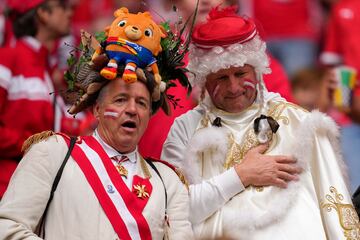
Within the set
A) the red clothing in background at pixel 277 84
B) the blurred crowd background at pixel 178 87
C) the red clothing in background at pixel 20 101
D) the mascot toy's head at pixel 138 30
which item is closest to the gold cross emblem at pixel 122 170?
the mascot toy's head at pixel 138 30

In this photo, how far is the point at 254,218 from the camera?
535 centimetres

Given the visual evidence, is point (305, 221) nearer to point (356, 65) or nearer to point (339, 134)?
point (339, 134)

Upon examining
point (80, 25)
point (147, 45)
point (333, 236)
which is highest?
point (147, 45)

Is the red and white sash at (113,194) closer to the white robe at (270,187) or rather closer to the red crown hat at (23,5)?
the white robe at (270,187)

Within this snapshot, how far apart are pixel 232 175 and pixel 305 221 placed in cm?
44

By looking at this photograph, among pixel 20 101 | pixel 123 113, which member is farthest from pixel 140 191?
pixel 20 101

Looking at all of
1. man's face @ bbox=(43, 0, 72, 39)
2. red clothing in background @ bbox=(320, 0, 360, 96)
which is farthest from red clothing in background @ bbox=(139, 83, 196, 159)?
red clothing in background @ bbox=(320, 0, 360, 96)

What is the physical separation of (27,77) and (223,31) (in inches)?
76.3

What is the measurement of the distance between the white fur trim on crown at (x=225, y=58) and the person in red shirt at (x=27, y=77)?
154 centimetres

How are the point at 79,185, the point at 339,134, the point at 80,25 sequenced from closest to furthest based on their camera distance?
the point at 79,185 → the point at 339,134 → the point at 80,25

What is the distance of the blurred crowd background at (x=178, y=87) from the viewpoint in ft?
21.5

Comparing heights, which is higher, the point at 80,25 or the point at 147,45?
the point at 147,45

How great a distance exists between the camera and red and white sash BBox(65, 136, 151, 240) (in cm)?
483

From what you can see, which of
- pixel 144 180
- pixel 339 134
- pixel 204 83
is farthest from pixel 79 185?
pixel 339 134
